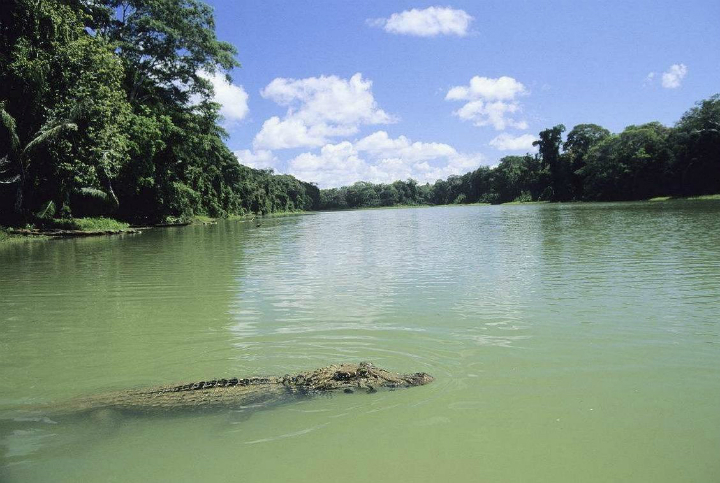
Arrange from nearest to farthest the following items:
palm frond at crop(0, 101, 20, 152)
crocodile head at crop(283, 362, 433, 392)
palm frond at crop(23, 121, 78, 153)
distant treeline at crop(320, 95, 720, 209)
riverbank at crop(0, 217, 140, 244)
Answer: crocodile head at crop(283, 362, 433, 392)
palm frond at crop(0, 101, 20, 152)
palm frond at crop(23, 121, 78, 153)
riverbank at crop(0, 217, 140, 244)
distant treeline at crop(320, 95, 720, 209)

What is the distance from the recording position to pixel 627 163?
8494 centimetres

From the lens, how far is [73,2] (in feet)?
107

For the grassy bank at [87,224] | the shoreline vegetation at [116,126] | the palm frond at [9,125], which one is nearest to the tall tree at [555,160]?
the shoreline vegetation at [116,126]

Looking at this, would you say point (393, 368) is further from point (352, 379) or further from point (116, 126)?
point (116, 126)

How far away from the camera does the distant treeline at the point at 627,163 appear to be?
2813 inches

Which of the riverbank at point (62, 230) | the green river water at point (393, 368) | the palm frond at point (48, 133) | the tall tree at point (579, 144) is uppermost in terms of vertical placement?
the tall tree at point (579, 144)

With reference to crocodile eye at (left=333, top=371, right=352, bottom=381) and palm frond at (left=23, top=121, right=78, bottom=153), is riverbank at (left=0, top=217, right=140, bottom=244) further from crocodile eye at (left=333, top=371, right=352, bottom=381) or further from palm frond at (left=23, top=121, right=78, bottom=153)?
crocodile eye at (left=333, top=371, right=352, bottom=381)

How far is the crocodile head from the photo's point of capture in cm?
516

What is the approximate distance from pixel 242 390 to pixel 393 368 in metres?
1.90

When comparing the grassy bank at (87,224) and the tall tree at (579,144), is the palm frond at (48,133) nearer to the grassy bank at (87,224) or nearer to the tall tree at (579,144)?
the grassy bank at (87,224)

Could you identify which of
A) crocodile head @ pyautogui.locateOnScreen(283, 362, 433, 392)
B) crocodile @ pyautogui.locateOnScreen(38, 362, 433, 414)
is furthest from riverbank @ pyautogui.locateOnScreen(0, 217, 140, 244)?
crocodile head @ pyautogui.locateOnScreen(283, 362, 433, 392)

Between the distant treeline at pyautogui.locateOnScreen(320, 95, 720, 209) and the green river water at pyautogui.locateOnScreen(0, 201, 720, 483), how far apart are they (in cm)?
7215

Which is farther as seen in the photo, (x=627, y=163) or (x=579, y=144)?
(x=579, y=144)

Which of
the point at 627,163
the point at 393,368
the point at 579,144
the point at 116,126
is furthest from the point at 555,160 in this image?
the point at 393,368
